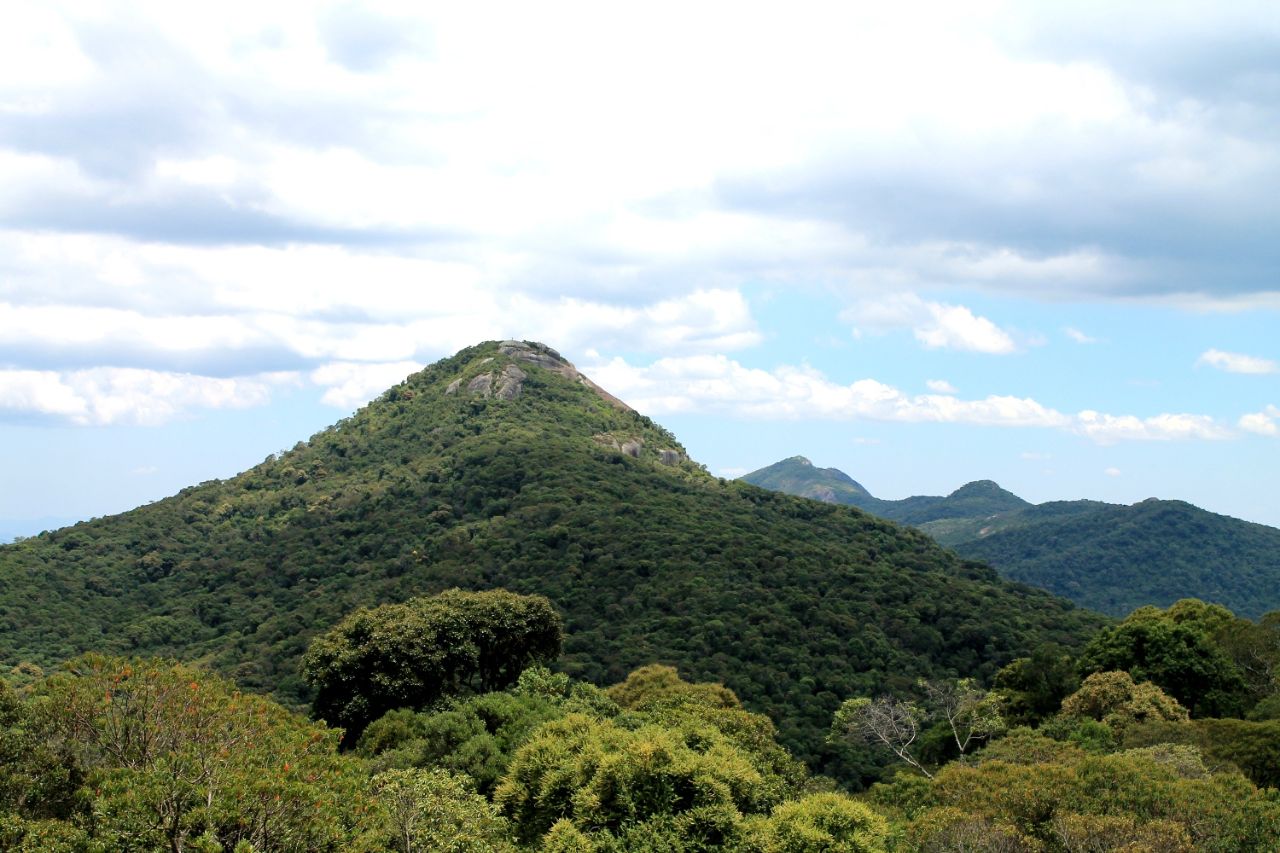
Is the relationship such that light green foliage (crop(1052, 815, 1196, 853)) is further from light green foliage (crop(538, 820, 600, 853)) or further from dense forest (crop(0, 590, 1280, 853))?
light green foliage (crop(538, 820, 600, 853))

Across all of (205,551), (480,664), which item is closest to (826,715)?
(480,664)

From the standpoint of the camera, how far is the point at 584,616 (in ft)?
219

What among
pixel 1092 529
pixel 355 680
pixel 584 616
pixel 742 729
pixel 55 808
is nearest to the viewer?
pixel 55 808

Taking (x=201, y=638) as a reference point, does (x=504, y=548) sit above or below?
above

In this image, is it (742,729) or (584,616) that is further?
(584,616)

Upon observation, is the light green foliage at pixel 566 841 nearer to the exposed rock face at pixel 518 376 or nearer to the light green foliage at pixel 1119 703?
the light green foliage at pixel 1119 703

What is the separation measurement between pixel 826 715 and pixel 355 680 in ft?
96.9

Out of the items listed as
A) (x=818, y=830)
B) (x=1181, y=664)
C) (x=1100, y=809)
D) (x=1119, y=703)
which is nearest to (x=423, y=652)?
(x=818, y=830)

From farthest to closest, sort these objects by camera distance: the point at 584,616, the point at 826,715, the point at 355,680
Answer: the point at 584,616 < the point at 826,715 < the point at 355,680

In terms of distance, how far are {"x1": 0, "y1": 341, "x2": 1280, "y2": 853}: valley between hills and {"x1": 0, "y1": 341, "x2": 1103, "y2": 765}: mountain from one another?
13.4 inches

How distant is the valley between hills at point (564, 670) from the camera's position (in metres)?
18.2

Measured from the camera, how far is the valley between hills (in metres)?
18.2

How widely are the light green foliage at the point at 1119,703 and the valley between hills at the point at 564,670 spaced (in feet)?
0.45

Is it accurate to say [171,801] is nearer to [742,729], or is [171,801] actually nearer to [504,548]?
[742,729]
